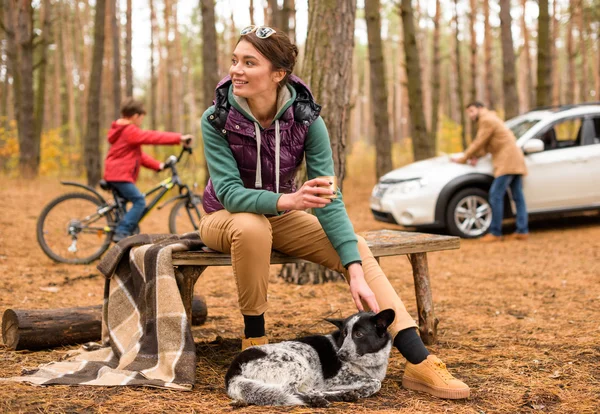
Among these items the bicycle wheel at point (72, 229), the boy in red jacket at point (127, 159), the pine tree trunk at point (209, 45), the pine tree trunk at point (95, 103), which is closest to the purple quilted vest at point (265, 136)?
the boy in red jacket at point (127, 159)

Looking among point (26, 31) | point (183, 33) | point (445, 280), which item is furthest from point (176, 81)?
point (445, 280)

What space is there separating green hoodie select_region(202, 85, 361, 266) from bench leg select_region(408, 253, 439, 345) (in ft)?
3.15

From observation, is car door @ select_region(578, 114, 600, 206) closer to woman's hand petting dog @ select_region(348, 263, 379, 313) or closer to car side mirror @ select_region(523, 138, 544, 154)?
car side mirror @ select_region(523, 138, 544, 154)

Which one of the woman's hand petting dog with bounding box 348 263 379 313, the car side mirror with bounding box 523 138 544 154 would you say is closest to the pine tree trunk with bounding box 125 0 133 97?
the car side mirror with bounding box 523 138 544 154

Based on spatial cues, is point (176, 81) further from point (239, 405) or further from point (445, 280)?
point (239, 405)

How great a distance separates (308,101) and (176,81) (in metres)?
34.9

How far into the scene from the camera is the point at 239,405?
320 centimetres

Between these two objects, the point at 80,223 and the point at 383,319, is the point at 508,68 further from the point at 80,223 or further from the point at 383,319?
the point at 383,319

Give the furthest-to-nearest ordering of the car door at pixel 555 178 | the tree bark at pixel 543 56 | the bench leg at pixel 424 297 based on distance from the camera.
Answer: the tree bark at pixel 543 56 < the car door at pixel 555 178 < the bench leg at pixel 424 297

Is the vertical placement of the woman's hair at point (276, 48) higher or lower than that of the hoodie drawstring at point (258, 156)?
higher

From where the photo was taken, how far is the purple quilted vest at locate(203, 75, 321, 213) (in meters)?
3.64

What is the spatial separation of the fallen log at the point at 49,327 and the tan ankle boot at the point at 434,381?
2319mm

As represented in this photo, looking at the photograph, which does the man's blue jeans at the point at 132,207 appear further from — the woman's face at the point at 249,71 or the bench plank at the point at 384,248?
the woman's face at the point at 249,71

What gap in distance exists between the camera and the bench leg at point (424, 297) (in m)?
4.51
